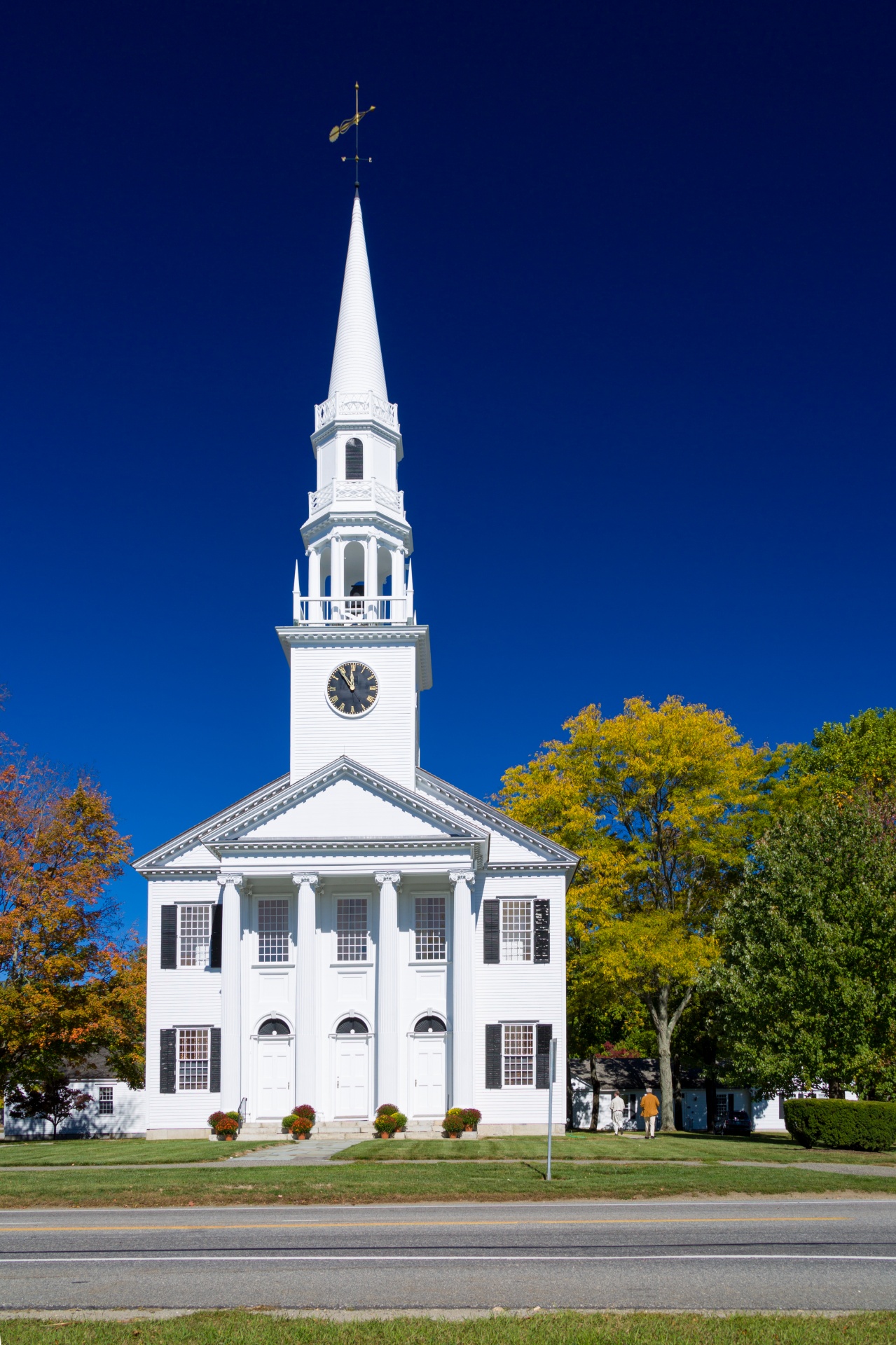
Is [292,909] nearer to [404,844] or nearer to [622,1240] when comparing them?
[404,844]

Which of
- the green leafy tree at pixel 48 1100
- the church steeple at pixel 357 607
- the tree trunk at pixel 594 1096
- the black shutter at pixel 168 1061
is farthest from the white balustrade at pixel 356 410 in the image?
the tree trunk at pixel 594 1096

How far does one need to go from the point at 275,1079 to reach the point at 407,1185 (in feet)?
68.0

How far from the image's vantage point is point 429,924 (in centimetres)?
4056

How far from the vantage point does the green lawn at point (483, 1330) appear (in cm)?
916

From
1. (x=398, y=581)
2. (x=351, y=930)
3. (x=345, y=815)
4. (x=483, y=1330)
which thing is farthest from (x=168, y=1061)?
(x=483, y=1330)

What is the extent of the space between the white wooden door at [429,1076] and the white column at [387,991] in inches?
73.0

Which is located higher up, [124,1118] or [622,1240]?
[622,1240]

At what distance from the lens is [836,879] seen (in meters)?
35.7

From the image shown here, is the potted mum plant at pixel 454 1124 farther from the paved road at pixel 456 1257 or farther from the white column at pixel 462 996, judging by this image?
the paved road at pixel 456 1257

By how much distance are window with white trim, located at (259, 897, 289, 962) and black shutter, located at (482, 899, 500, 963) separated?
648 cm

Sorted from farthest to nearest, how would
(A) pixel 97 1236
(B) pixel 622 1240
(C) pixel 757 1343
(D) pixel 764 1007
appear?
(D) pixel 764 1007, (A) pixel 97 1236, (B) pixel 622 1240, (C) pixel 757 1343

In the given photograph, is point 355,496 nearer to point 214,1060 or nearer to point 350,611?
point 350,611

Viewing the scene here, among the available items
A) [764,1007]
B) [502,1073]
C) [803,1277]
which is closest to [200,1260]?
[803,1277]

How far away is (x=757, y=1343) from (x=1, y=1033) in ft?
116
